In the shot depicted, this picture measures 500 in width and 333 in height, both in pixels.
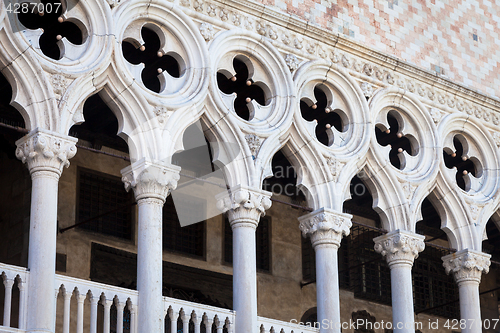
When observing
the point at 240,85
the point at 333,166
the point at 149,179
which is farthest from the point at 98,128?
the point at 333,166

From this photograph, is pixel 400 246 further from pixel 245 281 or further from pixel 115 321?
pixel 115 321

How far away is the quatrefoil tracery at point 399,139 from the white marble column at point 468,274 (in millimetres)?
1499

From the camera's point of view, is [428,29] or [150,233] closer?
[150,233]

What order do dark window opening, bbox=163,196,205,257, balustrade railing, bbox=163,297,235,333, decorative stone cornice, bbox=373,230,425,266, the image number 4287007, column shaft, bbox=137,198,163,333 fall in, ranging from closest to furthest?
1. column shaft, bbox=137,198,163,333
2. the image number 4287007
3. balustrade railing, bbox=163,297,235,333
4. decorative stone cornice, bbox=373,230,425,266
5. dark window opening, bbox=163,196,205,257

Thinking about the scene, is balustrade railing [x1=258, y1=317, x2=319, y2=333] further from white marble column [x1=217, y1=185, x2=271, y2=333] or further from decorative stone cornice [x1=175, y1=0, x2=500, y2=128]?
decorative stone cornice [x1=175, y1=0, x2=500, y2=128]

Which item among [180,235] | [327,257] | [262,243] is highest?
[262,243]

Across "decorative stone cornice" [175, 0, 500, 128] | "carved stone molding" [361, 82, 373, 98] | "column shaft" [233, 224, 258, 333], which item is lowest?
"column shaft" [233, 224, 258, 333]

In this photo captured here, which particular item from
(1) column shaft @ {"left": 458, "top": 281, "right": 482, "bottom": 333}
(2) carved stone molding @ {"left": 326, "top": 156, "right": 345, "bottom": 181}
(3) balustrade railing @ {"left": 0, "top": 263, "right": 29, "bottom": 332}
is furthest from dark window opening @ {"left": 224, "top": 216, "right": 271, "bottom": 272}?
(3) balustrade railing @ {"left": 0, "top": 263, "right": 29, "bottom": 332}

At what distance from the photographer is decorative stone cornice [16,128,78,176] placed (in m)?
10.4

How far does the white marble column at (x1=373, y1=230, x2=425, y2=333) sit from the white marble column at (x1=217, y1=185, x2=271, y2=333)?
2.17 meters

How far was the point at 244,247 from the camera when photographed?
11.8 meters

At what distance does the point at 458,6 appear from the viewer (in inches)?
618

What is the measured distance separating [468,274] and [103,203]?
5.41 m

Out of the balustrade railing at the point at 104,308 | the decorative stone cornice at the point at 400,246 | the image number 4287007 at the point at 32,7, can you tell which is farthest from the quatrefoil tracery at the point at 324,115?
the image number 4287007 at the point at 32,7
